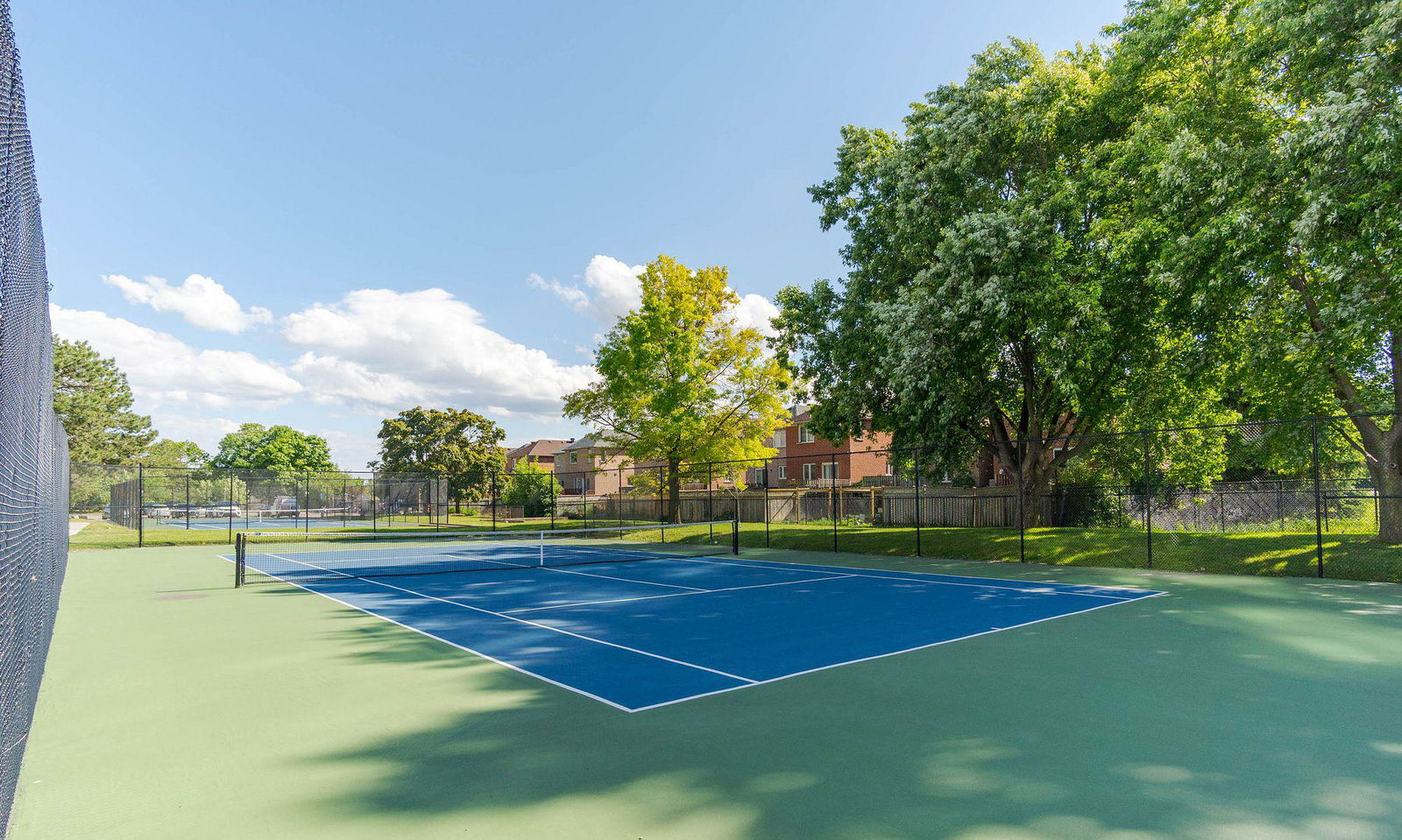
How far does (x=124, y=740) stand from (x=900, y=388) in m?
17.7

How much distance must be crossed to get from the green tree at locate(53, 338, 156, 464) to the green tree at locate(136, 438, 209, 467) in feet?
8.20

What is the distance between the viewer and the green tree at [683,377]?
102ft

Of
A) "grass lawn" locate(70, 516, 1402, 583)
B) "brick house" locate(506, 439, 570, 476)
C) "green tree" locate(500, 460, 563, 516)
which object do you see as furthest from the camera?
"brick house" locate(506, 439, 570, 476)

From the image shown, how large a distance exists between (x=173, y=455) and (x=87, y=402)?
63.8 meters

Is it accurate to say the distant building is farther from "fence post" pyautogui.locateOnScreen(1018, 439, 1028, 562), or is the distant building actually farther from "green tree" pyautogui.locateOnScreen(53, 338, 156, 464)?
"fence post" pyautogui.locateOnScreen(1018, 439, 1028, 562)

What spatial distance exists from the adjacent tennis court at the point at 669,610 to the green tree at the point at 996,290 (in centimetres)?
562

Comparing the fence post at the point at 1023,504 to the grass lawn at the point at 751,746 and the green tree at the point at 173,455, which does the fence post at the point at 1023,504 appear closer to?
the grass lawn at the point at 751,746

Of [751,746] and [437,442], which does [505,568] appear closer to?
[751,746]

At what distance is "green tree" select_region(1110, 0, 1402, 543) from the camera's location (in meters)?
12.7

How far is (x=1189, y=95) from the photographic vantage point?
17266mm

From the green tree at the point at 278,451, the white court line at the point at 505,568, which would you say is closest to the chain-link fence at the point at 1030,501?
the white court line at the point at 505,568

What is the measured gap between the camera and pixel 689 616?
10.8m

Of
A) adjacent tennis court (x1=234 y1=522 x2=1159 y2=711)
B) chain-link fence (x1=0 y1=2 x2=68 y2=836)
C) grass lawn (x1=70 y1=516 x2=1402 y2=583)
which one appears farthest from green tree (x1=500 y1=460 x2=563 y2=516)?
chain-link fence (x1=0 y1=2 x2=68 y2=836)

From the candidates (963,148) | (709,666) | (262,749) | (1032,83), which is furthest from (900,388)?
(262,749)
